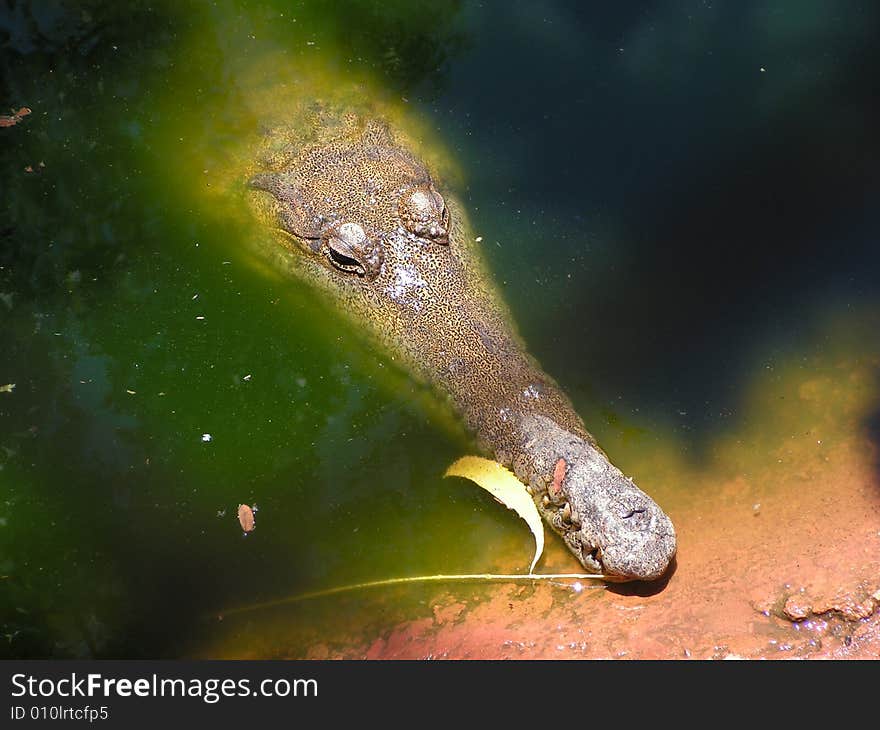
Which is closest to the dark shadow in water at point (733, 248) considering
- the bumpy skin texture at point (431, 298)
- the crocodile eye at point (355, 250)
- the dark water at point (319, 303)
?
the dark water at point (319, 303)

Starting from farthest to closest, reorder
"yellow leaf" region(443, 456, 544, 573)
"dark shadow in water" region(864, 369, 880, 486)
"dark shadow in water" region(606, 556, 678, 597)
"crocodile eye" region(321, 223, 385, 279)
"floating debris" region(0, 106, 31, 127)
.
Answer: "floating debris" region(0, 106, 31, 127) → "crocodile eye" region(321, 223, 385, 279) → "dark shadow in water" region(864, 369, 880, 486) → "yellow leaf" region(443, 456, 544, 573) → "dark shadow in water" region(606, 556, 678, 597)

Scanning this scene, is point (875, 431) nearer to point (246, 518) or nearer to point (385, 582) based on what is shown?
point (385, 582)

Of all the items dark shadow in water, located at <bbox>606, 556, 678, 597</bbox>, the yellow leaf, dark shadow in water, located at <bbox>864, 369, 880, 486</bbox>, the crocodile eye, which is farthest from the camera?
the crocodile eye

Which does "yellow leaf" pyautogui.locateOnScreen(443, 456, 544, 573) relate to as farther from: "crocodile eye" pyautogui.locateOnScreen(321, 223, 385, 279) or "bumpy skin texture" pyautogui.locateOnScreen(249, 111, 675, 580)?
"crocodile eye" pyautogui.locateOnScreen(321, 223, 385, 279)

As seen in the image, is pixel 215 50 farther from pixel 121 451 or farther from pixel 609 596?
pixel 609 596

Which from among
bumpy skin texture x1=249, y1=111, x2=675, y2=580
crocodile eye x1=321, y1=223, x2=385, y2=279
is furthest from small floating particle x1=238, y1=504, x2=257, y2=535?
crocodile eye x1=321, y1=223, x2=385, y2=279

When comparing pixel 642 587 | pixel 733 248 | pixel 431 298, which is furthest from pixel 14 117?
pixel 642 587

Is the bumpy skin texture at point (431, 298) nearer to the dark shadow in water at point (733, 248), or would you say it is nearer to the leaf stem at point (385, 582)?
the leaf stem at point (385, 582)
